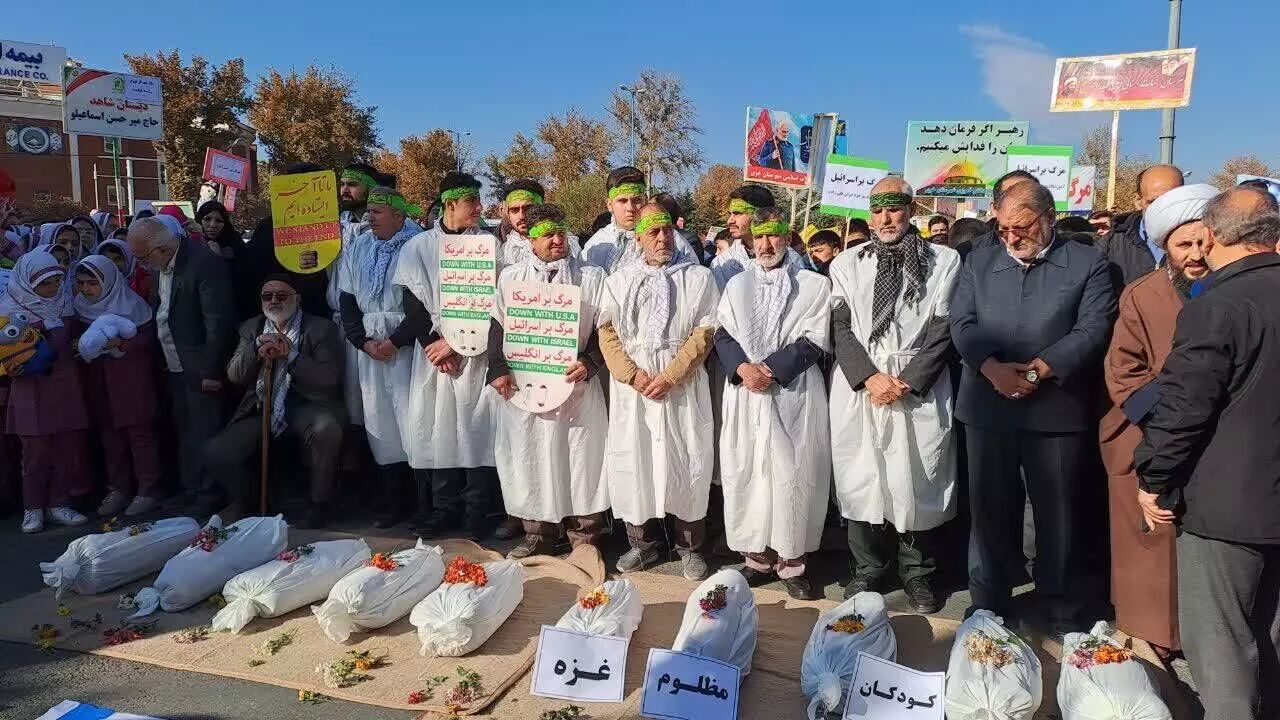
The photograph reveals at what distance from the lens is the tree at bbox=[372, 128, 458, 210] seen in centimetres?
3591

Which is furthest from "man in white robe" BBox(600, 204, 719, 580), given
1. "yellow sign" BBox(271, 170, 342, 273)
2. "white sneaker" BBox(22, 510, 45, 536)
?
"white sneaker" BBox(22, 510, 45, 536)

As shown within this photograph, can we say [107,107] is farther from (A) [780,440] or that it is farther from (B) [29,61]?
(B) [29,61]

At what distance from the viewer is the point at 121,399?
5781 mm

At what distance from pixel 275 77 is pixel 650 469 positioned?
30734 millimetres

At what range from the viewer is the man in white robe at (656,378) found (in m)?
4.36

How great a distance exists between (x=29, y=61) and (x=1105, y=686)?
38.8 meters

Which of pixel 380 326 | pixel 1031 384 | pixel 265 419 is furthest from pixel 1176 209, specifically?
pixel 265 419

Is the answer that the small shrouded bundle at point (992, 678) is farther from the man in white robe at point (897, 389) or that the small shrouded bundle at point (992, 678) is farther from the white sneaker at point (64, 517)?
the white sneaker at point (64, 517)

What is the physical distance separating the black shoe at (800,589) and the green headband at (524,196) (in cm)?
254

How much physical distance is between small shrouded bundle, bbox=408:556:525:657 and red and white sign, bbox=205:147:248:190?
10281mm

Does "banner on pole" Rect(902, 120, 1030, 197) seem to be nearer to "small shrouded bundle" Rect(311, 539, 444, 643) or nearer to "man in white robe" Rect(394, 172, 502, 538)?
"man in white robe" Rect(394, 172, 502, 538)

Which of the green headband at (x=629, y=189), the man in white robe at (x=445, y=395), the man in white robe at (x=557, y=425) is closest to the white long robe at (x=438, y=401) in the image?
the man in white robe at (x=445, y=395)

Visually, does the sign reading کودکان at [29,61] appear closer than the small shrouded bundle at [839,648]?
No

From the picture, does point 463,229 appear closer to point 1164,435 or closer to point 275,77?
point 1164,435
